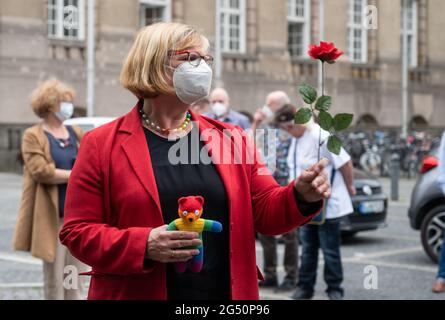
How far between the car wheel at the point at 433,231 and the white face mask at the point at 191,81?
24.1 ft

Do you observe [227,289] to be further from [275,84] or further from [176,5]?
[275,84]

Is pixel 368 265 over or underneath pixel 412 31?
underneath

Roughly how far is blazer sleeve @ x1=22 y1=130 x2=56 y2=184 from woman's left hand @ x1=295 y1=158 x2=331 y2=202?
3.88 m

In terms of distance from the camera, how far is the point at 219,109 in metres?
10.5

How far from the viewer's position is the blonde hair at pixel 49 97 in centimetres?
678

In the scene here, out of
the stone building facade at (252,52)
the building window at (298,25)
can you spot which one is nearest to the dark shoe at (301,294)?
the stone building facade at (252,52)

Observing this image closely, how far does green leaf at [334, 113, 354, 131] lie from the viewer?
2836 millimetres

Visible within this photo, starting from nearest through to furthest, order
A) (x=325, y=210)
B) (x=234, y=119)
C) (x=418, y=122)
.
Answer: (x=325, y=210)
(x=234, y=119)
(x=418, y=122)

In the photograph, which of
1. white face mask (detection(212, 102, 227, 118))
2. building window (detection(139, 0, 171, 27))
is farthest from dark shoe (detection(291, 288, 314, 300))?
building window (detection(139, 0, 171, 27))

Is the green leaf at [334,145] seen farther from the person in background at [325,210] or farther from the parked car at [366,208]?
the parked car at [366,208]

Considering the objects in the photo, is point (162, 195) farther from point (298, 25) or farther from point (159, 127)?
point (298, 25)

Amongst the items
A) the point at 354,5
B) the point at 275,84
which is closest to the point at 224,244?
the point at 275,84

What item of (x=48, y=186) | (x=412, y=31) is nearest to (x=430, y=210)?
(x=48, y=186)

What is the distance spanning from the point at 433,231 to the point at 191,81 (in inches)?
296
